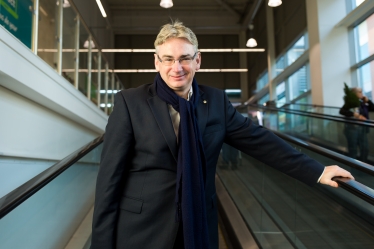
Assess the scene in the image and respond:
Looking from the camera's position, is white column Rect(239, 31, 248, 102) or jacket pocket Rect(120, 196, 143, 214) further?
white column Rect(239, 31, 248, 102)

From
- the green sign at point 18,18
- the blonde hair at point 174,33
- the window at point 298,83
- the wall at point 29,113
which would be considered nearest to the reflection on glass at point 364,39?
the window at point 298,83

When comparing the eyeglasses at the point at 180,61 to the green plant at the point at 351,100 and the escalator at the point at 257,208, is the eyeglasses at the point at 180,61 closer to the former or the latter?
the escalator at the point at 257,208

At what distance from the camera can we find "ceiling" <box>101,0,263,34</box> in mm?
18922

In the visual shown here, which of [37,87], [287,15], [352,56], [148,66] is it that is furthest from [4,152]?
[148,66]

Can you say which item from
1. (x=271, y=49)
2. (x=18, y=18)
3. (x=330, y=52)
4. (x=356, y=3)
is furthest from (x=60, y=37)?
(x=271, y=49)

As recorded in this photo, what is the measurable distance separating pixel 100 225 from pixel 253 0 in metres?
18.4

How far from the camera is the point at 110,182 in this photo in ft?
5.00

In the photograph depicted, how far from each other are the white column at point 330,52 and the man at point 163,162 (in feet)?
33.8

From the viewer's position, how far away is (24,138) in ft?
14.1

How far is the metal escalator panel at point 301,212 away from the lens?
2102 millimetres

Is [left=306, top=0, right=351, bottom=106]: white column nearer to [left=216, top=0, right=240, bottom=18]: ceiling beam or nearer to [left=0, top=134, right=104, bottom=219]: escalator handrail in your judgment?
[left=216, top=0, right=240, bottom=18]: ceiling beam

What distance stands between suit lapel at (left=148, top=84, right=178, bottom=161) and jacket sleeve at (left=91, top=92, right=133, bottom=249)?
121 millimetres

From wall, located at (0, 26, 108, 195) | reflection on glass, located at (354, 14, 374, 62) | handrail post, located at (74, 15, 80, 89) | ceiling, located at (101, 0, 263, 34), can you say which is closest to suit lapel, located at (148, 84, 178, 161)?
wall, located at (0, 26, 108, 195)

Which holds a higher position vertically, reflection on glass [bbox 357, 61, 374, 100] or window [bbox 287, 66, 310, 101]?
window [bbox 287, 66, 310, 101]
